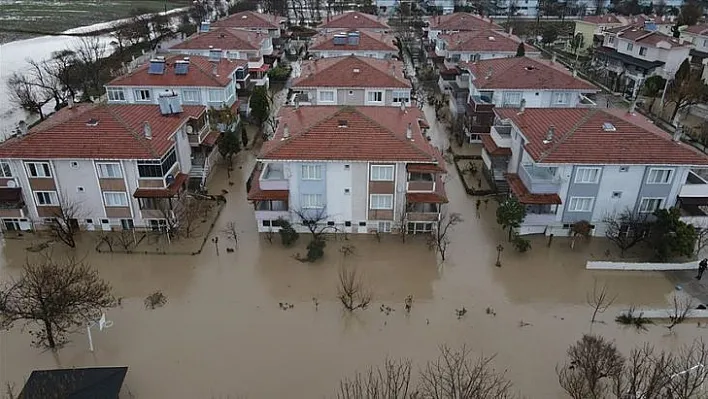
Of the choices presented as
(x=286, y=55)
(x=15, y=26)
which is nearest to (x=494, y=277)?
(x=286, y=55)

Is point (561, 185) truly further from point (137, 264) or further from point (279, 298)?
point (137, 264)

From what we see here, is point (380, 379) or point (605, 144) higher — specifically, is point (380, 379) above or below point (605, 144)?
below

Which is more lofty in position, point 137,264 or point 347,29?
point 347,29

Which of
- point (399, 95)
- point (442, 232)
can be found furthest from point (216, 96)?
point (442, 232)

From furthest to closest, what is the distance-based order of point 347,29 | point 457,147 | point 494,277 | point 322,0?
1. point 322,0
2. point 347,29
3. point 457,147
4. point 494,277

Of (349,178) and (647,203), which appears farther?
(647,203)

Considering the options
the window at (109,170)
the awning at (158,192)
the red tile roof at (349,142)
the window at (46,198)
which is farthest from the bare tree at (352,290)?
the window at (46,198)

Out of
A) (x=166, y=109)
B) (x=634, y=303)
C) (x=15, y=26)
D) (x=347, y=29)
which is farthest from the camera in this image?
(x=15, y=26)

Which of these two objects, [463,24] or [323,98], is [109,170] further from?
[463,24]
